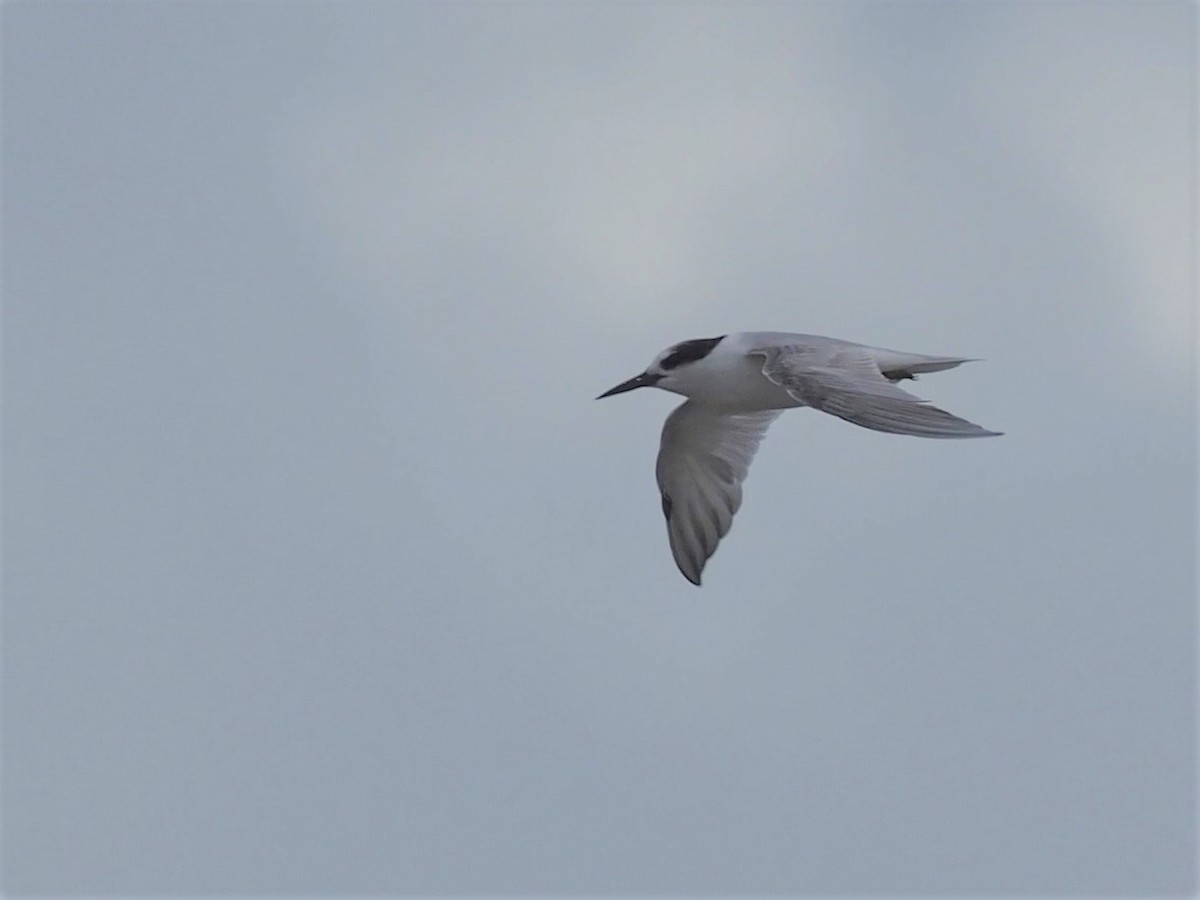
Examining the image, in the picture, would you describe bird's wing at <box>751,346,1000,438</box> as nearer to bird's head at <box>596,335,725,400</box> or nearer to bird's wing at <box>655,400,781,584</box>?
bird's head at <box>596,335,725,400</box>

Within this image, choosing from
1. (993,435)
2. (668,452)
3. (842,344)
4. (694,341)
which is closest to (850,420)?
(993,435)

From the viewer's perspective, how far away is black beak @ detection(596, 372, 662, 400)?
1290 centimetres

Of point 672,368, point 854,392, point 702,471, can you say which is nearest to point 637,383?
point 672,368

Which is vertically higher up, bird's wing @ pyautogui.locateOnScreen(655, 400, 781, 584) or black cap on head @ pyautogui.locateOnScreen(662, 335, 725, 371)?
black cap on head @ pyautogui.locateOnScreen(662, 335, 725, 371)

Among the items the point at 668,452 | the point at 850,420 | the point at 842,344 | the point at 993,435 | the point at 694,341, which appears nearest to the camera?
the point at 993,435

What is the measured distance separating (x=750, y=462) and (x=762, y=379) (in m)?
1.41

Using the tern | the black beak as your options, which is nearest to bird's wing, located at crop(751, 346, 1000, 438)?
the tern

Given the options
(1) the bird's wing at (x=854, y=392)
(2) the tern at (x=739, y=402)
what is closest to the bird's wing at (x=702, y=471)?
(2) the tern at (x=739, y=402)

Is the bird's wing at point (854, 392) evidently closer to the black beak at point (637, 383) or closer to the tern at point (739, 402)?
the tern at point (739, 402)

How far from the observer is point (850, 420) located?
32.0 feet

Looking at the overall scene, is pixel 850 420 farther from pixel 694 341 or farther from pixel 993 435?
pixel 694 341

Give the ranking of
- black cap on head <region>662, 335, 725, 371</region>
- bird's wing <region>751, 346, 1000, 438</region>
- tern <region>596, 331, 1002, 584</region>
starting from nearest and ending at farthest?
bird's wing <region>751, 346, 1000, 438</region>, tern <region>596, 331, 1002, 584</region>, black cap on head <region>662, 335, 725, 371</region>

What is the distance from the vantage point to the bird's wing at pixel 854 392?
9.27m

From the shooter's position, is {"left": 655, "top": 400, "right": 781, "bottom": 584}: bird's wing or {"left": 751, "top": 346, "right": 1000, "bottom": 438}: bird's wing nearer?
{"left": 751, "top": 346, "right": 1000, "bottom": 438}: bird's wing
